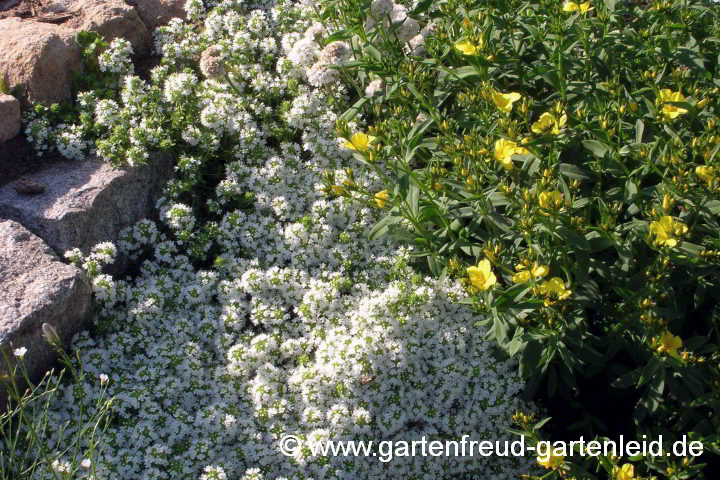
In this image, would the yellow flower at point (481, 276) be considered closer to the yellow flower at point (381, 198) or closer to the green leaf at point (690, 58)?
the yellow flower at point (381, 198)

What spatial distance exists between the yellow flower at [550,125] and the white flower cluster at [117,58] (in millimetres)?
3280

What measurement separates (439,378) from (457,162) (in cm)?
125

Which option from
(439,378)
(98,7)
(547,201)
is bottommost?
(439,378)

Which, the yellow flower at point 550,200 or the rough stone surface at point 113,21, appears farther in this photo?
the rough stone surface at point 113,21

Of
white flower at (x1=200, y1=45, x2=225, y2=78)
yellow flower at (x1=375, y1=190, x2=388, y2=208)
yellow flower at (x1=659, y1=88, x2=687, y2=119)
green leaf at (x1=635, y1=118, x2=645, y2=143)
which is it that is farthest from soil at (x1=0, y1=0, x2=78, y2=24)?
yellow flower at (x1=659, y1=88, x2=687, y2=119)

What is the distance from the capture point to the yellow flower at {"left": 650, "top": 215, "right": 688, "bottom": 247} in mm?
3020

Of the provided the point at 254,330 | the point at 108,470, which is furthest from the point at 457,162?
the point at 108,470

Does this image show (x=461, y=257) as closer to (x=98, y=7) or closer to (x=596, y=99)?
(x=596, y=99)

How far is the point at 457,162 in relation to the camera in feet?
11.3

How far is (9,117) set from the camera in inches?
192

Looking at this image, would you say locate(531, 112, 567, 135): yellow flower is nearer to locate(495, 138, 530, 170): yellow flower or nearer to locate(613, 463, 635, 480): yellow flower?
locate(495, 138, 530, 170): yellow flower

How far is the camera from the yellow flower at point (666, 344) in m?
3.14

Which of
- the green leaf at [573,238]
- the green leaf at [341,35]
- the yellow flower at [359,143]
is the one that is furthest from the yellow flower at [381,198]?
the green leaf at [341,35]

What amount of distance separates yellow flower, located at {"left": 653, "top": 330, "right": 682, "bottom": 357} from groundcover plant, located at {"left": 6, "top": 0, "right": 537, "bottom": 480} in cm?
93
